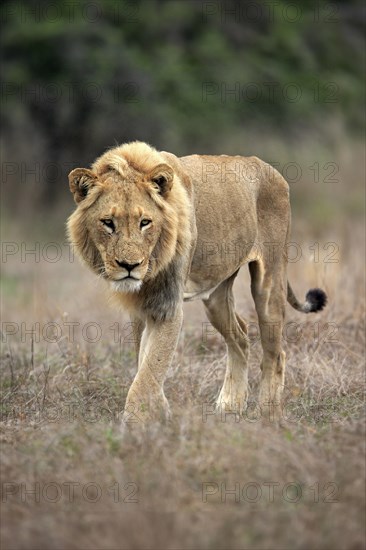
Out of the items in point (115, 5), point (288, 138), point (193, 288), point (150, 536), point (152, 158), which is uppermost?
point (115, 5)

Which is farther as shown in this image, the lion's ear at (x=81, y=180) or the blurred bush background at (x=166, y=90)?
the blurred bush background at (x=166, y=90)

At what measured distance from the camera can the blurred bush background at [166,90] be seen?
65.6ft

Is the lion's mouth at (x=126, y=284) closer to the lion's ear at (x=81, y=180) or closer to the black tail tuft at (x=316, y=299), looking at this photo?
the lion's ear at (x=81, y=180)

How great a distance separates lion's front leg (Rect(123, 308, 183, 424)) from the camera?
19.4 ft

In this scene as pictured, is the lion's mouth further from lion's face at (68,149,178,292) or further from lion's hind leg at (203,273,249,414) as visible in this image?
lion's hind leg at (203,273,249,414)

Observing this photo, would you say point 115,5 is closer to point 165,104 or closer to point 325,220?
point 165,104

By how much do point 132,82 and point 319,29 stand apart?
225 inches

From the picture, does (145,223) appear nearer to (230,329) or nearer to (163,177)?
(163,177)

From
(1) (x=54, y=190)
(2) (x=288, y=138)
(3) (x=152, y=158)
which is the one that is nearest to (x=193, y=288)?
(3) (x=152, y=158)

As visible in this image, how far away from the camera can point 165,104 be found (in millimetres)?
21719

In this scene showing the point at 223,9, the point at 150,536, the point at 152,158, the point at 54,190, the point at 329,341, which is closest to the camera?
the point at 150,536

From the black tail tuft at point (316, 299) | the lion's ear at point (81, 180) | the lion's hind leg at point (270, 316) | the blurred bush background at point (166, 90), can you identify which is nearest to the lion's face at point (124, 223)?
the lion's ear at point (81, 180)

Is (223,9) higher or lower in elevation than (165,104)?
higher

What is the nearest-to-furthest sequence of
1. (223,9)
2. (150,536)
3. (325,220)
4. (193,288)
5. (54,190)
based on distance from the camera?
(150,536) → (193,288) → (325,220) → (54,190) → (223,9)
